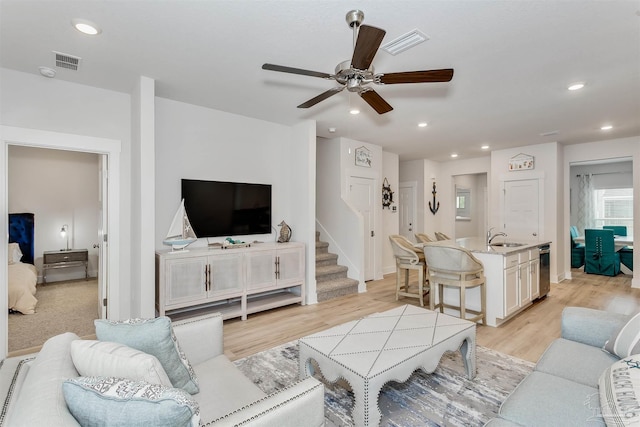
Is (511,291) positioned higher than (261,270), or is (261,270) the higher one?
(261,270)

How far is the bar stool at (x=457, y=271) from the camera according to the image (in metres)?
3.49

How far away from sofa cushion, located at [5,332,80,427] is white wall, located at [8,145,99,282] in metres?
5.92

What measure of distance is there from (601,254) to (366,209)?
16.6 ft

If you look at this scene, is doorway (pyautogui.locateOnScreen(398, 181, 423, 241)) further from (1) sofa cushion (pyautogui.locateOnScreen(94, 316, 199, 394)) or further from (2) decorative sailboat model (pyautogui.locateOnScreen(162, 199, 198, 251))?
(1) sofa cushion (pyautogui.locateOnScreen(94, 316, 199, 394))

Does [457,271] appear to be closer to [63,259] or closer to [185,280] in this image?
[185,280]

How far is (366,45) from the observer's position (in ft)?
5.94

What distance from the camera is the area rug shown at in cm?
200

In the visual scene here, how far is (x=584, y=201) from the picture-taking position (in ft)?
26.2

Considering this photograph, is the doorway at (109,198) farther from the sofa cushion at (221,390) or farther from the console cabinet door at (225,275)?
the sofa cushion at (221,390)

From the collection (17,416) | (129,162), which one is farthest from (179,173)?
(17,416)

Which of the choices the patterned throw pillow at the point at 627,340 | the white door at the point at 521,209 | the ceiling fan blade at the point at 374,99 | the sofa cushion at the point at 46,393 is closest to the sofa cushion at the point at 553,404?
the patterned throw pillow at the point at 627,340

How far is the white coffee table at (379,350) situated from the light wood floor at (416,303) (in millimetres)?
754

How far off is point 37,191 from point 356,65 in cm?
658

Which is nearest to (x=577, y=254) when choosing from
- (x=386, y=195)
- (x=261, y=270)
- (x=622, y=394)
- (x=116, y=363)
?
(x=386, y=195)
